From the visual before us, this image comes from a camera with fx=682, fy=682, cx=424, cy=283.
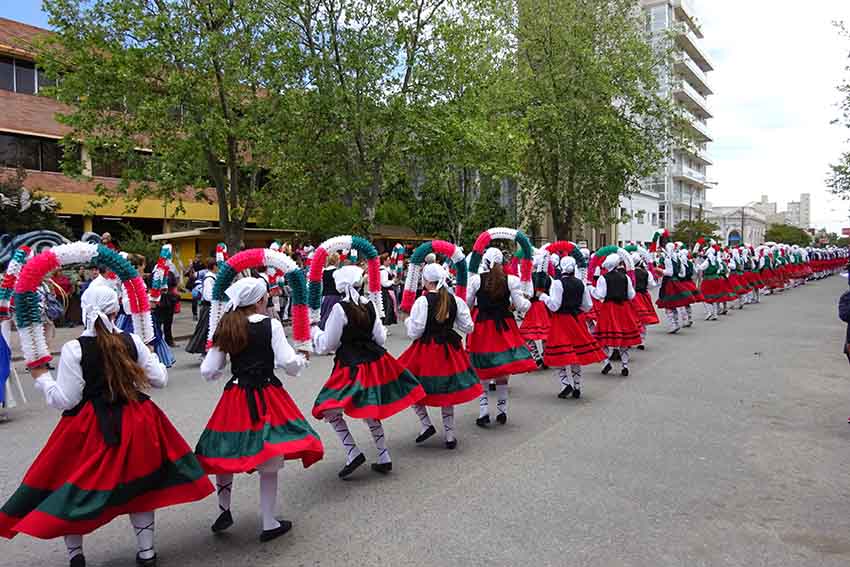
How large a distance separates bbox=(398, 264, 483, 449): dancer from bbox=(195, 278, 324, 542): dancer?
1.99 metres

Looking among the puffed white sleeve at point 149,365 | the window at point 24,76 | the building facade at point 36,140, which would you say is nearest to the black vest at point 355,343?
the puffed white sleeve at point 149,365

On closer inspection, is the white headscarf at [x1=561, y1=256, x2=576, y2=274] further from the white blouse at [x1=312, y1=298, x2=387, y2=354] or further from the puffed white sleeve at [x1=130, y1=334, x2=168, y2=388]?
the puffed white sleeve at [x1=130, y1=334, x2=168, y2=388]

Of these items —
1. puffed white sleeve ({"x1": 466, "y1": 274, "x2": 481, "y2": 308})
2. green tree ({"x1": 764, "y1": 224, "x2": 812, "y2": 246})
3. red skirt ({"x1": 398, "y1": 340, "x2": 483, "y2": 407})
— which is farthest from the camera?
green tree ({"x1": 764, "y1": 224, "x2": 812, "y2": 246})

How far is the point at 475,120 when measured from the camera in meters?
21.3

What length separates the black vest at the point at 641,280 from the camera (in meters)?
13.7

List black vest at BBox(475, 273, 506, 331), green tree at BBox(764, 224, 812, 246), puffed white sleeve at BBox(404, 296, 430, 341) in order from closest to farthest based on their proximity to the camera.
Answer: puffed white sleeve at BBox(404, 296, 430, 341) → black vest at BBox(475, 273, 506, 331) → green tree at BBox(764, 224, 812, 246)

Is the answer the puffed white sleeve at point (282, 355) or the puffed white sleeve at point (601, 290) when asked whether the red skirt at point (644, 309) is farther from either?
the puffed white sleeve at point (282, 355)

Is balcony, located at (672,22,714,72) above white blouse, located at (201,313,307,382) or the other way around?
above

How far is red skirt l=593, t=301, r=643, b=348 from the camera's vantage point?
10.5 metres

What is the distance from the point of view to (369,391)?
5.55m

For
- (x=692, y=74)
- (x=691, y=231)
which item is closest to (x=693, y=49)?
(x=692, y=74)

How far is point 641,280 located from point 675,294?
2503mm

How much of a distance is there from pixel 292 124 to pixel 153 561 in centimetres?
1702

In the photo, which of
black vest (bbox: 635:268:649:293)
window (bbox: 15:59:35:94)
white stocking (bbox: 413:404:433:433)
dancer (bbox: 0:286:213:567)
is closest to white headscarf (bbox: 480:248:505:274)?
white stocking (bbox: 413:404:433:433)
